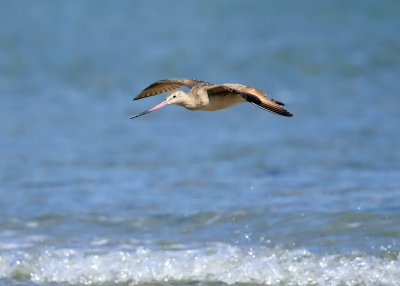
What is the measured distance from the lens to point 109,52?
1655cm

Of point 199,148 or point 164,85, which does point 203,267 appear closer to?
point 164,85

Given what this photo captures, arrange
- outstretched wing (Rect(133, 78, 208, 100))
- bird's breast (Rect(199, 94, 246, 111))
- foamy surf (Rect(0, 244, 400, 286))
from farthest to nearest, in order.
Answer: outstretched wing (Rect(133, 78, 208, 100)) → bird's breast (Rect(199, 94, 246, 111)) → foamy surf (Rect(0, 244, 400, 286))

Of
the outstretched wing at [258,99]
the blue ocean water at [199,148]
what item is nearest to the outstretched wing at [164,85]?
the outstretched wing at [258,99]

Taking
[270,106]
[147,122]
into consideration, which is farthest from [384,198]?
[147,122]

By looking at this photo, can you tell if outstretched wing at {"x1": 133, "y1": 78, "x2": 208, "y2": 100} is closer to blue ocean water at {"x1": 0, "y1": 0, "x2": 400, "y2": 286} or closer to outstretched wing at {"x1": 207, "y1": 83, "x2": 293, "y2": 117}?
outstretched wing at {"x1": 207, "y1": 83, "x2": 293, "y2": 117}

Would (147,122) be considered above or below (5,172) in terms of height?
above

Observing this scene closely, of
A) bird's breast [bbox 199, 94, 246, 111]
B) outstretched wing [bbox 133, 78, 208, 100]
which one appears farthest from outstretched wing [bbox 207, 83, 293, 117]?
outstretched wing [bbox 133, 78, 208, 100]

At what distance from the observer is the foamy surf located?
6.38m

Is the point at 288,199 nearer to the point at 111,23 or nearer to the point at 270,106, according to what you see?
the point at 270,106

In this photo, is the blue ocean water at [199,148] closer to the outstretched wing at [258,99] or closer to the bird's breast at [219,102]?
the bird's breast at [219,102]

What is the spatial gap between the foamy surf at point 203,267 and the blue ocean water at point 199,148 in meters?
0.02

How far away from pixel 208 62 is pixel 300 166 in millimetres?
6110

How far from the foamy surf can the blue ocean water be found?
2 centimetres

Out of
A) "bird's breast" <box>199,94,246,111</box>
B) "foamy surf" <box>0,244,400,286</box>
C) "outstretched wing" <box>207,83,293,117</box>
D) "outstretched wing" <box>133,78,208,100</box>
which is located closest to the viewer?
"outstretched wing" <box>207,83,293,117</box>
